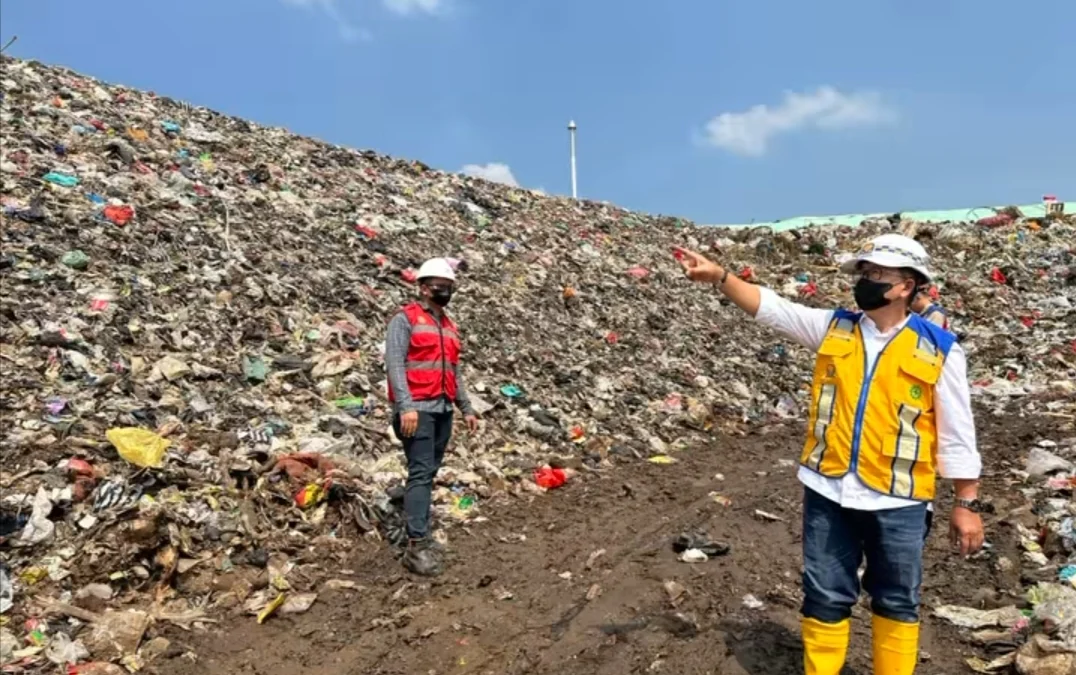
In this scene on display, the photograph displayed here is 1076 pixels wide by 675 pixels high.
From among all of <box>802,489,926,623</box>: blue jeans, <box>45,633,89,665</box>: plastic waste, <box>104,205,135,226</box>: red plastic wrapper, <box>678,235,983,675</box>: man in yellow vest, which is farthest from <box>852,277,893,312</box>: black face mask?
<box>104,205,135,226</box>: red plastic wrapper

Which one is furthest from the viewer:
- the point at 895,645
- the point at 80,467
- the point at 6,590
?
the point at 80,467

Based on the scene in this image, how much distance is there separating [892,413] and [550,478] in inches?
150

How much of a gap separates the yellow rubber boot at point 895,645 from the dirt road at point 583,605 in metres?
0.58

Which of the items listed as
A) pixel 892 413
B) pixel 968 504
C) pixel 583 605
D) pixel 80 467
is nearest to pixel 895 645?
pixel 968 504

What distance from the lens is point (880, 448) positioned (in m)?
2.62

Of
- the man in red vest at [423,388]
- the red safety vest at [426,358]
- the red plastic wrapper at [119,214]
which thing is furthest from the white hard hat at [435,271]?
the red plastic wrapper at [119,214]

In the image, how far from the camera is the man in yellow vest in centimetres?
261

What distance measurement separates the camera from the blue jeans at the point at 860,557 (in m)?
2.65

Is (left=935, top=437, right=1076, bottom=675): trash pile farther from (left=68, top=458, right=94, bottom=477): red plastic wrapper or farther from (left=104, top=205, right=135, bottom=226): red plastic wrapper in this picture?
(left=104, top=205, right=135, bottom=226): red plastic wrapper

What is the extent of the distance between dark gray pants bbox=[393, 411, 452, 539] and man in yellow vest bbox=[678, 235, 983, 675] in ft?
6.92

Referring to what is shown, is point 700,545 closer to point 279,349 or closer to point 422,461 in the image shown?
point 422,461

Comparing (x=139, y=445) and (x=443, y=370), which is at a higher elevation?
(x=443, y=370)

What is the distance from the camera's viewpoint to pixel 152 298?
6.77m

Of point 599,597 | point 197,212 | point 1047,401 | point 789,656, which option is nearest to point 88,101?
point 197,212
